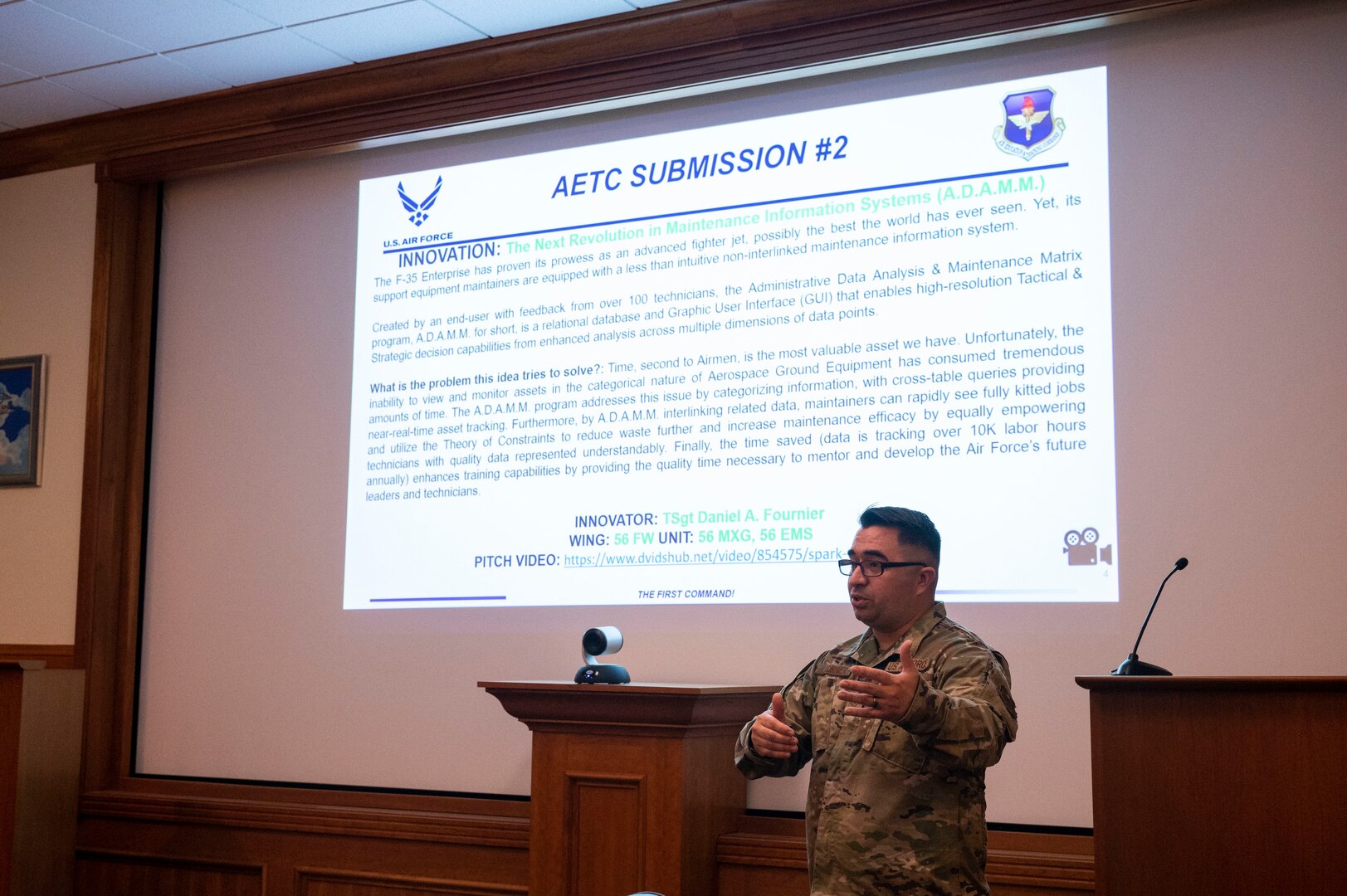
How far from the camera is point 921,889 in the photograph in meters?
2.30

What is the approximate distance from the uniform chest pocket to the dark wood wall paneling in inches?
52.4

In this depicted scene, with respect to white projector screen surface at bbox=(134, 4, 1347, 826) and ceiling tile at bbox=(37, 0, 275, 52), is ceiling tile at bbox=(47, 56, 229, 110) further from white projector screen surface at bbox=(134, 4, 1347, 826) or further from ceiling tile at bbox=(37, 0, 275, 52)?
white projector screen surface at bbox=(134, 4, 1347, 826)

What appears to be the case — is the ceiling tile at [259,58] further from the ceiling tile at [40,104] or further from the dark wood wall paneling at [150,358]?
the ceiling tile at [40,104]

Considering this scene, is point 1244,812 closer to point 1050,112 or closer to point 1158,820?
point 1158,820

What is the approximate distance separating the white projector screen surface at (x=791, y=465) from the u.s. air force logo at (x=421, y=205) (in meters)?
0.04

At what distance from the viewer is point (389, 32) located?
14.7 feet

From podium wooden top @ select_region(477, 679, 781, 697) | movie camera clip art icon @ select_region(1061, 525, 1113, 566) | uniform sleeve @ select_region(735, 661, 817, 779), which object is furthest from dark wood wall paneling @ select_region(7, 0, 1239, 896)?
uniform sleeve @ select_region(735, 661, 817, 779)

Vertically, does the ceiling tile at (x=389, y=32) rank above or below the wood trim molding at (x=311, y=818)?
above

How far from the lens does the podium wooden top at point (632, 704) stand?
341 cm

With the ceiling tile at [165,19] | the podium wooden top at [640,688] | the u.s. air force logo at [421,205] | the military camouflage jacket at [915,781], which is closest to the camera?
the military camouflage jacket at [915,781]

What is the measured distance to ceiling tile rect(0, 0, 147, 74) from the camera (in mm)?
4426

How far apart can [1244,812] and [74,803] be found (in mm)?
4179

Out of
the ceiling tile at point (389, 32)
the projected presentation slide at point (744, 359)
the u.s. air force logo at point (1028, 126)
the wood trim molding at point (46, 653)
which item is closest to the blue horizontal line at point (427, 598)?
the projected presentation slide at point (744, 359)

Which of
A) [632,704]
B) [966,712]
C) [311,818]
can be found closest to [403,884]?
[311,818]
